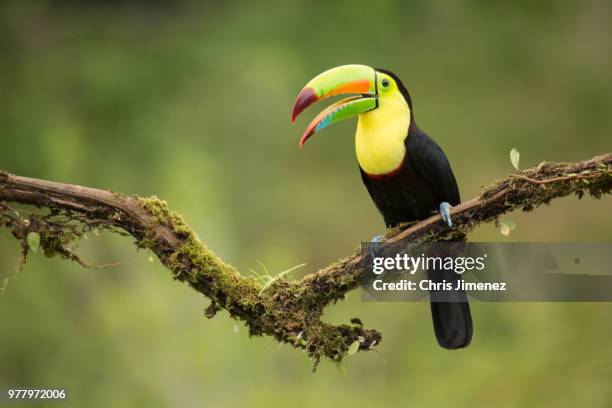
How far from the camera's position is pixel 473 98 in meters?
9.04

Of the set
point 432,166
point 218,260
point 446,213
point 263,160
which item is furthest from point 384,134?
point 263,160

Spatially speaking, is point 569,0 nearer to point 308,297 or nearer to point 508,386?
point 508,386

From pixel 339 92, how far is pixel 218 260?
0.82 m

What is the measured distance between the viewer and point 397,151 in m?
3.34

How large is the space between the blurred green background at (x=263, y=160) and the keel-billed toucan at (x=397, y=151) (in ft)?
2.97

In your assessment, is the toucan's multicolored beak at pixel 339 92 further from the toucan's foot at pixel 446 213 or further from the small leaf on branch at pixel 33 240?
the small leaf on branch at pixel 33 240

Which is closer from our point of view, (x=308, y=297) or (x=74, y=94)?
(x=308, y=297)

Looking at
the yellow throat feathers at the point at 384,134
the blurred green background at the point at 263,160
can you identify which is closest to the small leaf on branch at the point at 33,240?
the yellow throat feathers at the point at 384,134

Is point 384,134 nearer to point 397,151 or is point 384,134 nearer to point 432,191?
point 397,151

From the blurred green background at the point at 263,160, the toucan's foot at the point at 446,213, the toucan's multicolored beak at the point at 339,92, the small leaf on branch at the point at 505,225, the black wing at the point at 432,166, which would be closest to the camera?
the small leaf on branch at the point at 505,225

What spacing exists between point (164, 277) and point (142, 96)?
3.59m

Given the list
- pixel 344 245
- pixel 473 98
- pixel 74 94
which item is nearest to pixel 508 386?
pixel 344 245

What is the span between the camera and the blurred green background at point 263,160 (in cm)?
621

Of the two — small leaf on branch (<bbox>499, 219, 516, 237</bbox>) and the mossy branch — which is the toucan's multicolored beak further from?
small leaf on branch (<bbox>499, 219, 516, 237</bbox>)
